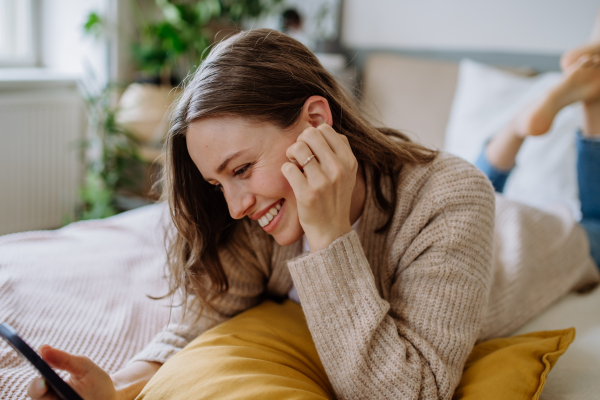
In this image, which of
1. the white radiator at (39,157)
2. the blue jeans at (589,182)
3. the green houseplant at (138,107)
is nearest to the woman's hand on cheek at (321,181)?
the blue jeans at (589,182)

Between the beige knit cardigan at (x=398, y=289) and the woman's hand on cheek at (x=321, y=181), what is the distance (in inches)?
→ 1.0

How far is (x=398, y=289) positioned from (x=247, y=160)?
13.3 inches

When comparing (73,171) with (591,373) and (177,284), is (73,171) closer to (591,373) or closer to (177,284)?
(177,284)

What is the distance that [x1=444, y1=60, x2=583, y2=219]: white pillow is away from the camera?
1.72m

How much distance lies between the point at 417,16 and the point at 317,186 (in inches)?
85.2

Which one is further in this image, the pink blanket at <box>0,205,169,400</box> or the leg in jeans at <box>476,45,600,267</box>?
the leg in jeans at <box>476,45,600,267</box>

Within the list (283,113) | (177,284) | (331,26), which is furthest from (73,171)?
(283,113)

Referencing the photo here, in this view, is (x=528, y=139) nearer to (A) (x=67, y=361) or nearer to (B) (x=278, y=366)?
(B) (x=278, y=366)

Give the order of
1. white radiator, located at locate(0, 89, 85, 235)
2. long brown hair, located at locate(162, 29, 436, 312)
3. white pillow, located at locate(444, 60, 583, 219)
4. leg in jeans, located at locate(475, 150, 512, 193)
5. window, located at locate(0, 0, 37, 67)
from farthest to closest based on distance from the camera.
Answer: window, located at locate(0, 0, 37, 67) < white radiator, located at locate(0, 89, 85, 235) < white pillow, located at locate(444, 60, 583, 219) < leg in jeans, located at locate(475, 150, 512, 193) < long brown hair, located at locate(162, 29, 436, 312)

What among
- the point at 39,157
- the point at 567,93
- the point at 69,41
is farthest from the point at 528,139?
the point at 69,41

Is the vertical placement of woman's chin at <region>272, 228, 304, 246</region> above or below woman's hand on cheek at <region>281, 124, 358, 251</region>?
below

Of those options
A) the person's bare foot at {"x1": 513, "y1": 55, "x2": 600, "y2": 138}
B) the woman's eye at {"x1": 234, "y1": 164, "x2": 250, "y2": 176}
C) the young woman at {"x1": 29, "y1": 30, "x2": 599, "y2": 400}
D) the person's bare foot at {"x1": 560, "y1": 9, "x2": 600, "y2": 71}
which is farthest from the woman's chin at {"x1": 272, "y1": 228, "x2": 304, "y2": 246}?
the person's bare foot at {"x1": 560, "y1": 9, "x2": 600, "y2": 71}

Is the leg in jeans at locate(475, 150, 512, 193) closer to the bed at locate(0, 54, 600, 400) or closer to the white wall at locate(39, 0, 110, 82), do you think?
the bed at locate(0, 54, 600, 400)

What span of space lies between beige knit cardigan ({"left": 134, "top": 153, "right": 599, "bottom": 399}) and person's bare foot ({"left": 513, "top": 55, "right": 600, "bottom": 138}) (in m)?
0.63
